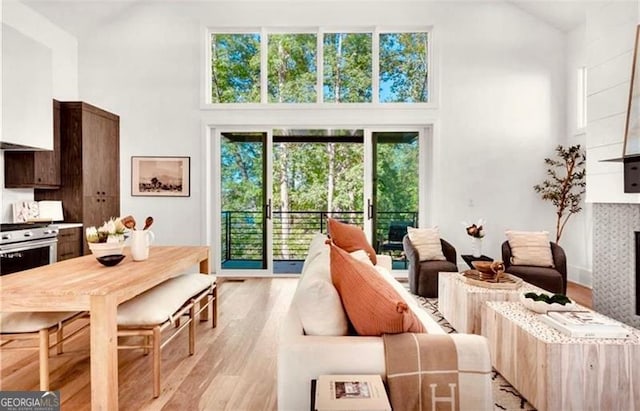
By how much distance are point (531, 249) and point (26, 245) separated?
561 cm

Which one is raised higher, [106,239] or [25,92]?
[25,92]

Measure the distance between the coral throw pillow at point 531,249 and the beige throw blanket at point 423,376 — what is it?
3.44m

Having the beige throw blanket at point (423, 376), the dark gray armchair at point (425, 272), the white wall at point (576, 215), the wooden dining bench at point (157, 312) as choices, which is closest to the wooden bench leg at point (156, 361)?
the wooden dining bench at point (157, 312)

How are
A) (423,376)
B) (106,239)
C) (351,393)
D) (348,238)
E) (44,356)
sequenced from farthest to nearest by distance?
(348,238)
(106,239)
(44,356)
(423,376)
(351,393)

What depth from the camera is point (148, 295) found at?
2469 mm

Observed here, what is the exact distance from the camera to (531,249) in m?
4.33

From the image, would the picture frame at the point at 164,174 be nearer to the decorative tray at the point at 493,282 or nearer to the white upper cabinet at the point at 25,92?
the white upper cabinet at the point at 25,92

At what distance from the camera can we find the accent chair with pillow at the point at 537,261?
397 centimetres

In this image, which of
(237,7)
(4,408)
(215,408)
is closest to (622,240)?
(215,408)

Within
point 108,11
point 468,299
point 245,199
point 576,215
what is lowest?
point 468,299

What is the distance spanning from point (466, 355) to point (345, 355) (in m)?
A: 0.47

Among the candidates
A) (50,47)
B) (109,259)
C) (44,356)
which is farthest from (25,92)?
(44,356)

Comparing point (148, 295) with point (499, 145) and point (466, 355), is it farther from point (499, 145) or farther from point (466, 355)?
point (499, 145)

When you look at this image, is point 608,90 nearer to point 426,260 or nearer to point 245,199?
point 426,260
